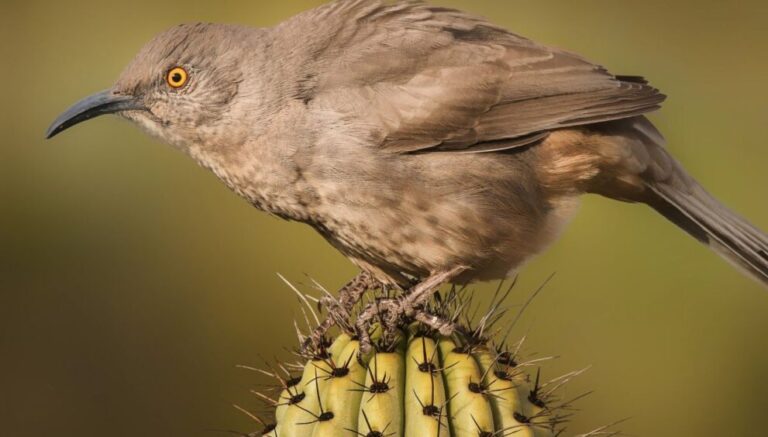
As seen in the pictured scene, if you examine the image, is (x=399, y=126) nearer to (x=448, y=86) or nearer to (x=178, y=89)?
(x=448, y=86)

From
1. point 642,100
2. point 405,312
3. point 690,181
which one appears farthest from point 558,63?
point 405,312

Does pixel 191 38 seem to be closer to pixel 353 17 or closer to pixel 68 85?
pixel 353 17

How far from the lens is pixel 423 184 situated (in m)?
4.50

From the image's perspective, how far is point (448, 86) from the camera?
4629 mm

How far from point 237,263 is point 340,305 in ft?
9.57

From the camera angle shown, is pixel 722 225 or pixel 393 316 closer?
pixel 393 316

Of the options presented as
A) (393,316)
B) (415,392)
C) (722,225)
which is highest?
(722,225)

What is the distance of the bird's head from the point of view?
15.2ft

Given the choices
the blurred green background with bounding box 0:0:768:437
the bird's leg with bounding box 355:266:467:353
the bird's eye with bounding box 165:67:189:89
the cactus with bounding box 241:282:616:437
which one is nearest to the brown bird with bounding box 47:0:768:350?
the bird's eye with bounding box 165:67:189:89

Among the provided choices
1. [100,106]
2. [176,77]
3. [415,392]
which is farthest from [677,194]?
[100,106]

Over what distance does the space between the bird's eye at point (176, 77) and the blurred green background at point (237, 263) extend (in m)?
2.08

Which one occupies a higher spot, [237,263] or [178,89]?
[237,263]

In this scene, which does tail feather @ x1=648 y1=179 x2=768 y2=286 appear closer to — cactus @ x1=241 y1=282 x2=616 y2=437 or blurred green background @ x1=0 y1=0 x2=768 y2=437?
blurred green background @ x1=0 y1=0 x2=768 y2=437

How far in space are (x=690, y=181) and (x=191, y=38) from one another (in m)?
2.16
